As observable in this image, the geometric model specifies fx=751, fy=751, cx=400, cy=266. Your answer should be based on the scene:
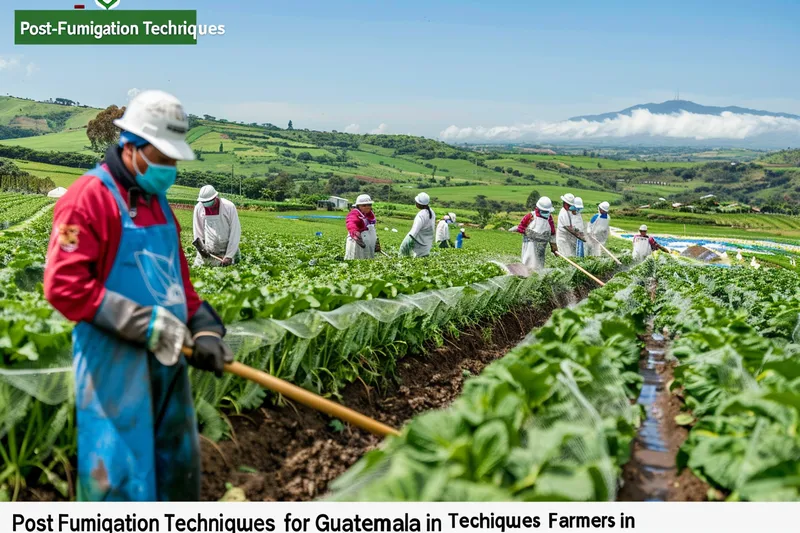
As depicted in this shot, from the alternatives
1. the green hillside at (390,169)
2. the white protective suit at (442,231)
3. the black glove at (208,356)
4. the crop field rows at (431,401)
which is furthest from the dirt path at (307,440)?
the green hillside at (390,169)

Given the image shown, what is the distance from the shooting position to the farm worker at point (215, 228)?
10.6 meters

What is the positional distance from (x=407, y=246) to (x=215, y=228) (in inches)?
207

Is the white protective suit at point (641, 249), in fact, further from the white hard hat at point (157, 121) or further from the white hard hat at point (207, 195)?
the white hard hat at point (157, 121)

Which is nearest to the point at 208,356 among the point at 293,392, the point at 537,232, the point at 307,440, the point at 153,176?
the point at 293,392

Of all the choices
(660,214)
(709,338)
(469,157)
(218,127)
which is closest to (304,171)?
(218,127)

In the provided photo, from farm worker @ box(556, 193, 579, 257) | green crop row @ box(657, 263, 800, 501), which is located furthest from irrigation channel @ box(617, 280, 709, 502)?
farm worker @ box(556, 193, 579, 257)

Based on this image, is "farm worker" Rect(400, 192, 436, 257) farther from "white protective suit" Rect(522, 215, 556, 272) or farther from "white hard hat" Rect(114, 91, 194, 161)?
"white hard hat" Rect(114, 91, 194, 161)

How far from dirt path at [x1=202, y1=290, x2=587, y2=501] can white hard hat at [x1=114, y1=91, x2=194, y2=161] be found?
2136 mm

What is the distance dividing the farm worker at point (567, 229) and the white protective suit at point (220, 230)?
7.98 meters

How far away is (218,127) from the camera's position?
142 metres

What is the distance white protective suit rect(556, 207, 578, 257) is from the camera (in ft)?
54.3

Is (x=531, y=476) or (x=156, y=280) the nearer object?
(x=531, y=476)

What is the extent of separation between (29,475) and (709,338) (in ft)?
15.1

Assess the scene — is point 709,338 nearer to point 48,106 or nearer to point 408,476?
point 408,476
